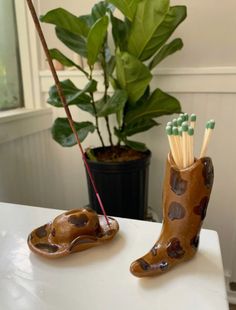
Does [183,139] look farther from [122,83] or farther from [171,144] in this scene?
[122,83]

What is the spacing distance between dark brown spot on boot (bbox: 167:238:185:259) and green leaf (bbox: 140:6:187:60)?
0.67 m

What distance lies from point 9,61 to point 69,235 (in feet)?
3.40

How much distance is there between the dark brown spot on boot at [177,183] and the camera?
45cm

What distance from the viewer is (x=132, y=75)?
0.84 m

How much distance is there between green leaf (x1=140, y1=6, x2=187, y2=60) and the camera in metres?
→ 0.83

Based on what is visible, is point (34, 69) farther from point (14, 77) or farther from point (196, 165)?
point (196, 165)

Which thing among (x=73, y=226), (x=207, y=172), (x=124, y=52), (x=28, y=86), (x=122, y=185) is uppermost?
(x=124, y=52)

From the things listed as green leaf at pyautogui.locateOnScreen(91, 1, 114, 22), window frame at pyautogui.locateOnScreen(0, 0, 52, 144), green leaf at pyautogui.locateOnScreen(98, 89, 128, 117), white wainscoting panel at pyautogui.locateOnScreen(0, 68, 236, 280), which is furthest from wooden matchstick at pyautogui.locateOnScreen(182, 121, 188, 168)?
window frame at pyautogui.locateOnScreen(0, 0, 52, 144)

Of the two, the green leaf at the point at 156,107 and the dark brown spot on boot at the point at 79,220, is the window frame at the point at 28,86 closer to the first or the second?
the green leaf at the point at 156,107

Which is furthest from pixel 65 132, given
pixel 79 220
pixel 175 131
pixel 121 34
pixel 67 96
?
pixel 175 131

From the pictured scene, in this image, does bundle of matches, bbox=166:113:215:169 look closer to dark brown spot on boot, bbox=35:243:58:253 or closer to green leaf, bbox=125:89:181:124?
dark brown spot on boot, bbox=35:243:58:253

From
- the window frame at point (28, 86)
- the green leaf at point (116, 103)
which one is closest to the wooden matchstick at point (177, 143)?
the green leaf at point (116, 103)

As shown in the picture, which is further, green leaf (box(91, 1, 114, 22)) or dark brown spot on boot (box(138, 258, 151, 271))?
green leaf (box(91, 1, 114, 22))

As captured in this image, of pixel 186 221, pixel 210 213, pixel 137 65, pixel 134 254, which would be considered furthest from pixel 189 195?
pixel 210 213
